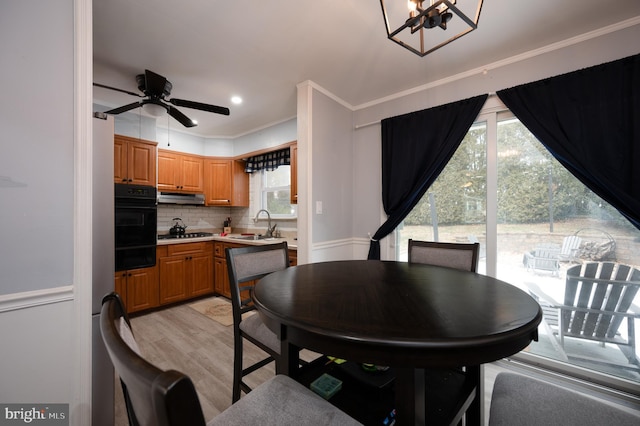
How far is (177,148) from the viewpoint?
408 centimetres

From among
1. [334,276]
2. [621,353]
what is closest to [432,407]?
[334,276]

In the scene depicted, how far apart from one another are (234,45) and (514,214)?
2.90 metres

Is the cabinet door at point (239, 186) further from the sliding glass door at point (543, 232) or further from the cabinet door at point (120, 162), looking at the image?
the sliding glass door at point (543, 232)

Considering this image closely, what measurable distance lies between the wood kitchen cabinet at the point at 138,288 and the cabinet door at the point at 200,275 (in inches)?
18.3

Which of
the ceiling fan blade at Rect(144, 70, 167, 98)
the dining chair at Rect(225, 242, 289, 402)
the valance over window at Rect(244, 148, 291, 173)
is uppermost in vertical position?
the ceiling fan blade at Rect(144, 70, 167, 98)

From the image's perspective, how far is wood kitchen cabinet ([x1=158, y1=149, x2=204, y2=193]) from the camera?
3748 millimetres

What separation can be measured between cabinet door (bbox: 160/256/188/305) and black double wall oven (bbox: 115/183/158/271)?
0.19 meters

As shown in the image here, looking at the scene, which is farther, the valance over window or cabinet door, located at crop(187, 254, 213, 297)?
the valance over window

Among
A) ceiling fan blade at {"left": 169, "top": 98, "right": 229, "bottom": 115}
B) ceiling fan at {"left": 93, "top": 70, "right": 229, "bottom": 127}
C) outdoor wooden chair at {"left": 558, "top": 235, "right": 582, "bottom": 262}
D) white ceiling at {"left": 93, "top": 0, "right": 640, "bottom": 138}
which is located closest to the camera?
white ceiling at {"left": 93, "top": 0, "right": 640, "bottom": 138}

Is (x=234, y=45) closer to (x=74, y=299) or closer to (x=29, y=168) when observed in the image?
(x=29, y=168)

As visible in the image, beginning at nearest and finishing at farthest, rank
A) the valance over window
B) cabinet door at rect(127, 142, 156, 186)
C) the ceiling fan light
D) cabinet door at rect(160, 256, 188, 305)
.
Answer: the ceiling fan light < cabinet door at rect(127, 142, 156, 186) < cabinet door at rect(160, 256, 188, 305) < the valance over window

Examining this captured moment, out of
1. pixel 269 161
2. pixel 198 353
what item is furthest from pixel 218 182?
pixel 198 353

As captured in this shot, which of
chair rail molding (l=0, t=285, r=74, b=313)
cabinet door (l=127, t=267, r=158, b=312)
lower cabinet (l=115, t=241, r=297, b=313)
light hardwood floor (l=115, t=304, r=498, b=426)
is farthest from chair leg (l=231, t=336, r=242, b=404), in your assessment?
cabinet door (l=127, t=267, r=158, b=312)

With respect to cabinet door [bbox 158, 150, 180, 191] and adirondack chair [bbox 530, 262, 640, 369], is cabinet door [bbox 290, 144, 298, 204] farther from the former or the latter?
adirondack chair [bbox 530, 262, 640, 369]
